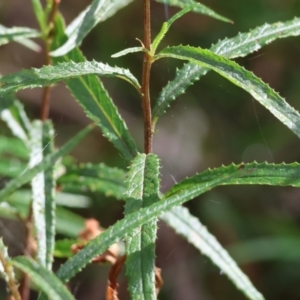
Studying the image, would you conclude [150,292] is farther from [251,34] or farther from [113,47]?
[113,47]

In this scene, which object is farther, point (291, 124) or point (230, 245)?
point (230, 245)

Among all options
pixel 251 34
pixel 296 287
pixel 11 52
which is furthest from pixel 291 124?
pixel 11 52

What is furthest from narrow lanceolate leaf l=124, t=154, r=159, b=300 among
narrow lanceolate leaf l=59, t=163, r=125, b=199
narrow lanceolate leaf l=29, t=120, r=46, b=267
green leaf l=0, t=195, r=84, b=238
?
green leaf l=0, t=195, r=84, b=238

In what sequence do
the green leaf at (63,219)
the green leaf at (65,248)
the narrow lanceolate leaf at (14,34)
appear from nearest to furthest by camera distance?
the narrow lanceolate leaf at (14,34), the green leaf at (65,248), the green leaf at (63,219)

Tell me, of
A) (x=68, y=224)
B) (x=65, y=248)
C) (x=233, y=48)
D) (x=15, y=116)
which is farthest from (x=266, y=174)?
(x=68, y=224)

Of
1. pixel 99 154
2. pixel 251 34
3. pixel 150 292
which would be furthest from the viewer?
pixel 99 154

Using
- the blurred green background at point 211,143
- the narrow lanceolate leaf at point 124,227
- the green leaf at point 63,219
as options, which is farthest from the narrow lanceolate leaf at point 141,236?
the blurred green background at point 211,143

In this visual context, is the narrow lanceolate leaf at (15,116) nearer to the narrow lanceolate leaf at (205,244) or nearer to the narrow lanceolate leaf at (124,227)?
the narrow lanceolate leaf at (205,244)

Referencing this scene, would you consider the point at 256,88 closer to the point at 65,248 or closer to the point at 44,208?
the point at 44,208
